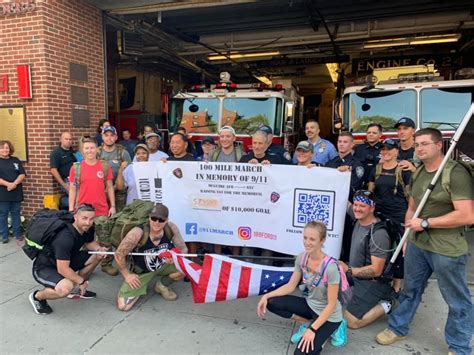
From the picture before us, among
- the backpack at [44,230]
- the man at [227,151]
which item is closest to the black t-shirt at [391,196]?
the man at [227,151]

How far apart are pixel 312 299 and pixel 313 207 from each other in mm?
1394

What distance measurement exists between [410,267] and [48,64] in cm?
611

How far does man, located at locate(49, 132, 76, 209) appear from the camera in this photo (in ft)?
19.6

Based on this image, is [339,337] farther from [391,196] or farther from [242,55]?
[242,55]

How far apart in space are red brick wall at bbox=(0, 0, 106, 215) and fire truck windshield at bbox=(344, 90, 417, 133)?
498cm

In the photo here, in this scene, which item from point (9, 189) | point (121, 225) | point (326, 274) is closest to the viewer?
point (326, 274)

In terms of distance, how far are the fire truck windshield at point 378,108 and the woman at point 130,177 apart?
389 centimetres

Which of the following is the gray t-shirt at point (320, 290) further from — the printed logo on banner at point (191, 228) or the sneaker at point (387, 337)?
the printed logo on banner at point (191, 228)

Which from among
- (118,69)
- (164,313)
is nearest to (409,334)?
(164,313)

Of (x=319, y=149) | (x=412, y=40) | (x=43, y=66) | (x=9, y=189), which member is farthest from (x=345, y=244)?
(x=412, y=40)

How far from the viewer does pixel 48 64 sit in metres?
6.27

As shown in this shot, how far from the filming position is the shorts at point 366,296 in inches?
134

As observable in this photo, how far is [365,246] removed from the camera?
3.45m

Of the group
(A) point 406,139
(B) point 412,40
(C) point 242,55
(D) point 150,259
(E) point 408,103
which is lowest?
(D) point 150,259
